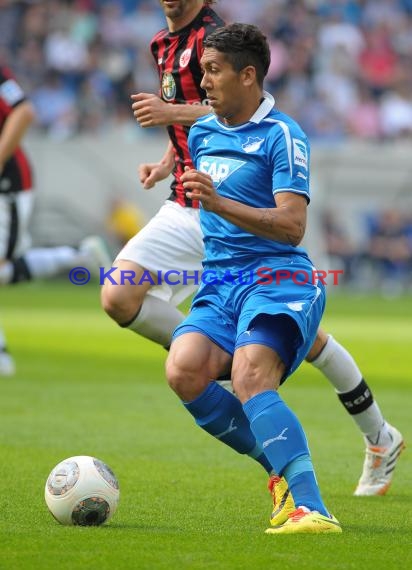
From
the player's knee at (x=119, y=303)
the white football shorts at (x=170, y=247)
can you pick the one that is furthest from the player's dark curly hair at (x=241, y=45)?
the player's knee at (x=119, y=303)

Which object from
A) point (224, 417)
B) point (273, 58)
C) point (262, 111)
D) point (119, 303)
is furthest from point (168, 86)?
point (273, 58)

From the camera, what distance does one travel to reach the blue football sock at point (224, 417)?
538 centimetres

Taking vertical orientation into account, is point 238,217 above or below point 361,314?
above

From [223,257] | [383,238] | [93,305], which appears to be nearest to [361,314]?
[93,305]

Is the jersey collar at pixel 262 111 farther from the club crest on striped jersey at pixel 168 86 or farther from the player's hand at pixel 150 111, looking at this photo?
the club crest on striped jersey at pixel 168 86

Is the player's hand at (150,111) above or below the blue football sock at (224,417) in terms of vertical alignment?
above

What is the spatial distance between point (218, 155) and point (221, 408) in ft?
3.62

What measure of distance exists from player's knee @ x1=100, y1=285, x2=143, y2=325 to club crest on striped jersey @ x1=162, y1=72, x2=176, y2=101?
3.78ft

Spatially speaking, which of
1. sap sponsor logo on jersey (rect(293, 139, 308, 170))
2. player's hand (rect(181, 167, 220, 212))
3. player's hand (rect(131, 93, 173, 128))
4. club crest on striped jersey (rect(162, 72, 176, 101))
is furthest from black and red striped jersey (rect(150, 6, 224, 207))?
player's hand (rect(181, 167, 220, 212))

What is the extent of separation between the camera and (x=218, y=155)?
17.9 ft

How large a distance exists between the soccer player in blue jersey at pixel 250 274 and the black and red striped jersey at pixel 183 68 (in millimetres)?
1389

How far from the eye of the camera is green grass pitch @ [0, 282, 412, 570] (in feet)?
14.7

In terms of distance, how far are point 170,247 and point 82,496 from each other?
2.23 m

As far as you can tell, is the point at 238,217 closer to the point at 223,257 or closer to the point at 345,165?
the point at 223,257
